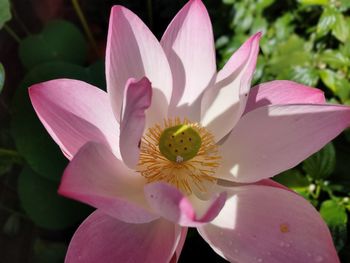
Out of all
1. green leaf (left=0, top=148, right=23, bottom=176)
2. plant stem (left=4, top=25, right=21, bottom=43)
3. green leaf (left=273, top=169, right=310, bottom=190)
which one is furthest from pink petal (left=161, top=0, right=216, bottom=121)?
plant stem (left=4, top=25, right=21, bottom=43)

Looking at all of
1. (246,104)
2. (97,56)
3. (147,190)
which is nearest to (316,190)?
(246,104)

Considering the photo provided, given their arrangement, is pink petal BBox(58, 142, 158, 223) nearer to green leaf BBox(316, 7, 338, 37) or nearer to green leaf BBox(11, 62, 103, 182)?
green leaf BBox(11, 62, 103, 182)

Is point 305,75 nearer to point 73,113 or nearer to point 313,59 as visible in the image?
point 313,59

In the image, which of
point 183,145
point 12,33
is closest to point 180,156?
point 183,145

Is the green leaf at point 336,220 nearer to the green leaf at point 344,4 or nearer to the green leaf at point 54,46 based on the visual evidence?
the green leaf at point 344,4

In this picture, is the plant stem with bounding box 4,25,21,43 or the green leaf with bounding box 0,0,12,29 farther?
the plant stem with bounding box 4,25,21,43

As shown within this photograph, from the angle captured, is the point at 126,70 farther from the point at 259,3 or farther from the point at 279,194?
the point at 259,3
